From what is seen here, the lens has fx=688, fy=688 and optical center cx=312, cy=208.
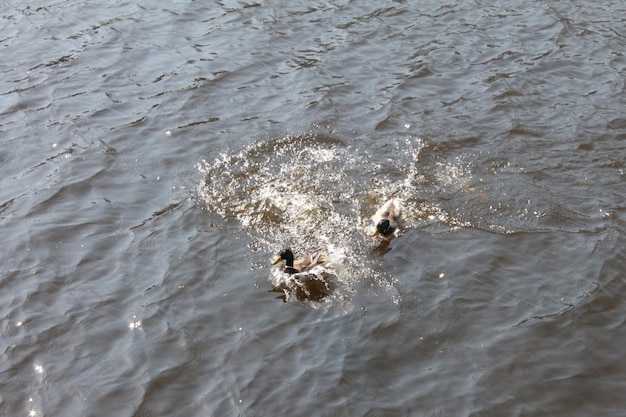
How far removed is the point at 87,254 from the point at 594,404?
20.9 ft

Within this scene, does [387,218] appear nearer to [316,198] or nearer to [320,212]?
[320,212]

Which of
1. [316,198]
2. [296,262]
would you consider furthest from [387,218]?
[296,262]

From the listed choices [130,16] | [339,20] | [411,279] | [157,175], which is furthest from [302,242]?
[130,16]

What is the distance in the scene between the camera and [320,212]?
9547mm

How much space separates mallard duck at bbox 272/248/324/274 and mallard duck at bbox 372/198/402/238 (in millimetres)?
878

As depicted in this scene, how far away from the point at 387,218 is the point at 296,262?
4.43 ft

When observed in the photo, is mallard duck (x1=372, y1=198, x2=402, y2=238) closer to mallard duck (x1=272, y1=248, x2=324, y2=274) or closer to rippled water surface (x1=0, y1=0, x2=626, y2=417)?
rippled water surface (x1=0, y1=0, x2=626, y2=417)

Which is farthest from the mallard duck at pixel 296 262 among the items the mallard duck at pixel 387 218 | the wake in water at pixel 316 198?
the mallard duck at pixel 387 218

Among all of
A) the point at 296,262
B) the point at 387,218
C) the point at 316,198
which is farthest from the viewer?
the point at 316,198

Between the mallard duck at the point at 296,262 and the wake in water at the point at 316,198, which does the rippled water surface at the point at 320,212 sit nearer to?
the wake in water at the point at 316,198

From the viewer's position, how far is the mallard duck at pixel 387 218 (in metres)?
8.94

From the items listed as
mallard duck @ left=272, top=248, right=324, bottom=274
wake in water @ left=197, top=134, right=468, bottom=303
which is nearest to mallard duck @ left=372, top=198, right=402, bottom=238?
wake in water @ left=197, top=134, right=468, bottom=303

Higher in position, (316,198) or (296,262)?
(316,198)

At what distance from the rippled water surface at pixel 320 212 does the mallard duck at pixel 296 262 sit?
168 mm
